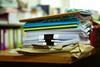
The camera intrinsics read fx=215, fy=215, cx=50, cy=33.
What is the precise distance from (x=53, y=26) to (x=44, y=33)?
0.05 m

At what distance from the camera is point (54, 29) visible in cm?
95

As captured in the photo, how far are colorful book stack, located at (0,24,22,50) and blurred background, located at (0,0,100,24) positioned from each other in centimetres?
5

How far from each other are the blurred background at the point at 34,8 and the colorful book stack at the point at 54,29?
0.17 metres

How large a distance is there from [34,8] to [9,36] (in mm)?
621

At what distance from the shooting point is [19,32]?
1.62m

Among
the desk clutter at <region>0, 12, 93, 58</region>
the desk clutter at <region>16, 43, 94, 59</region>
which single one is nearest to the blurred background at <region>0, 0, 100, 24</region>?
the desk clutter at <region>0, 12, 93, 58</region>

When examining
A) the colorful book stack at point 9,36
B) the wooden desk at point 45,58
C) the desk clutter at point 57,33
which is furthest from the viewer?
the colorful book stack at point 9,36

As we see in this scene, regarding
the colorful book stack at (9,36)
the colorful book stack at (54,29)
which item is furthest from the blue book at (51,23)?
the colorful book stack at (9,36)

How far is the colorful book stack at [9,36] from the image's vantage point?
1.48 m

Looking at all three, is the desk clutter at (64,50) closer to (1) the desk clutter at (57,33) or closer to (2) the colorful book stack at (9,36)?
(1) the desk clutter at (57,33)

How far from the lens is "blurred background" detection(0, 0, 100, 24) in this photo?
5.10 ft

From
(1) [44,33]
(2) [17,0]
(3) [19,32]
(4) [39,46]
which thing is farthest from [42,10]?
(4) [39,46]

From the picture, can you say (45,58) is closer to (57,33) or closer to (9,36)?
(57,33)

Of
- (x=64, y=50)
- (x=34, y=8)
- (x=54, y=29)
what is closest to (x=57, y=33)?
(x=54, y=29)
